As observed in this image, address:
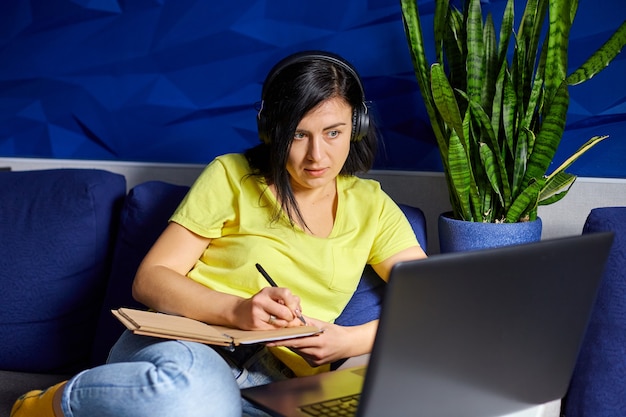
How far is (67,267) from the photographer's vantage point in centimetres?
196

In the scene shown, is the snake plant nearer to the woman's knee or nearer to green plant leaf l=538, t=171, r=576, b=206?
green plant leaf l=538, t=171, r=576, b=206

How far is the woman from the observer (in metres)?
1.45

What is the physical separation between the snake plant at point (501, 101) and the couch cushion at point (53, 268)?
0.90 m

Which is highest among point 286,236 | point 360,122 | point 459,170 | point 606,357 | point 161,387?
point 360,122

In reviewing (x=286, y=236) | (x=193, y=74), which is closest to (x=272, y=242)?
(x=286, y=236)

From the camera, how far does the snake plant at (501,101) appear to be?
164 centimetres

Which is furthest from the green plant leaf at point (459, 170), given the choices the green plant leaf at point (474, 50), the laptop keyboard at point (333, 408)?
the laptop keyboard at point (333, 408)

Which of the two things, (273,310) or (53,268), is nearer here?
(273,310)

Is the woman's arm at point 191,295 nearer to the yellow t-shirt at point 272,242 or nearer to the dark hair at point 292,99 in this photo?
the yellow t-shirt at point 272,242

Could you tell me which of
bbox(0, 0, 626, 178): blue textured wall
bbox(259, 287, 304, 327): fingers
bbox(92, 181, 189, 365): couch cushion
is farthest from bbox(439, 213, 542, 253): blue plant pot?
bbox(92, 181, 189, 365): couch cushion

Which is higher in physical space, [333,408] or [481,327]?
[481,327]

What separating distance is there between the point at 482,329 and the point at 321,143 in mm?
657

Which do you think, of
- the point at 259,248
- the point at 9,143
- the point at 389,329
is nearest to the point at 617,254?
the point at 259,248

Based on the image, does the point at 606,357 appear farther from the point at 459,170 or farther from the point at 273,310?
the point at 273,310
